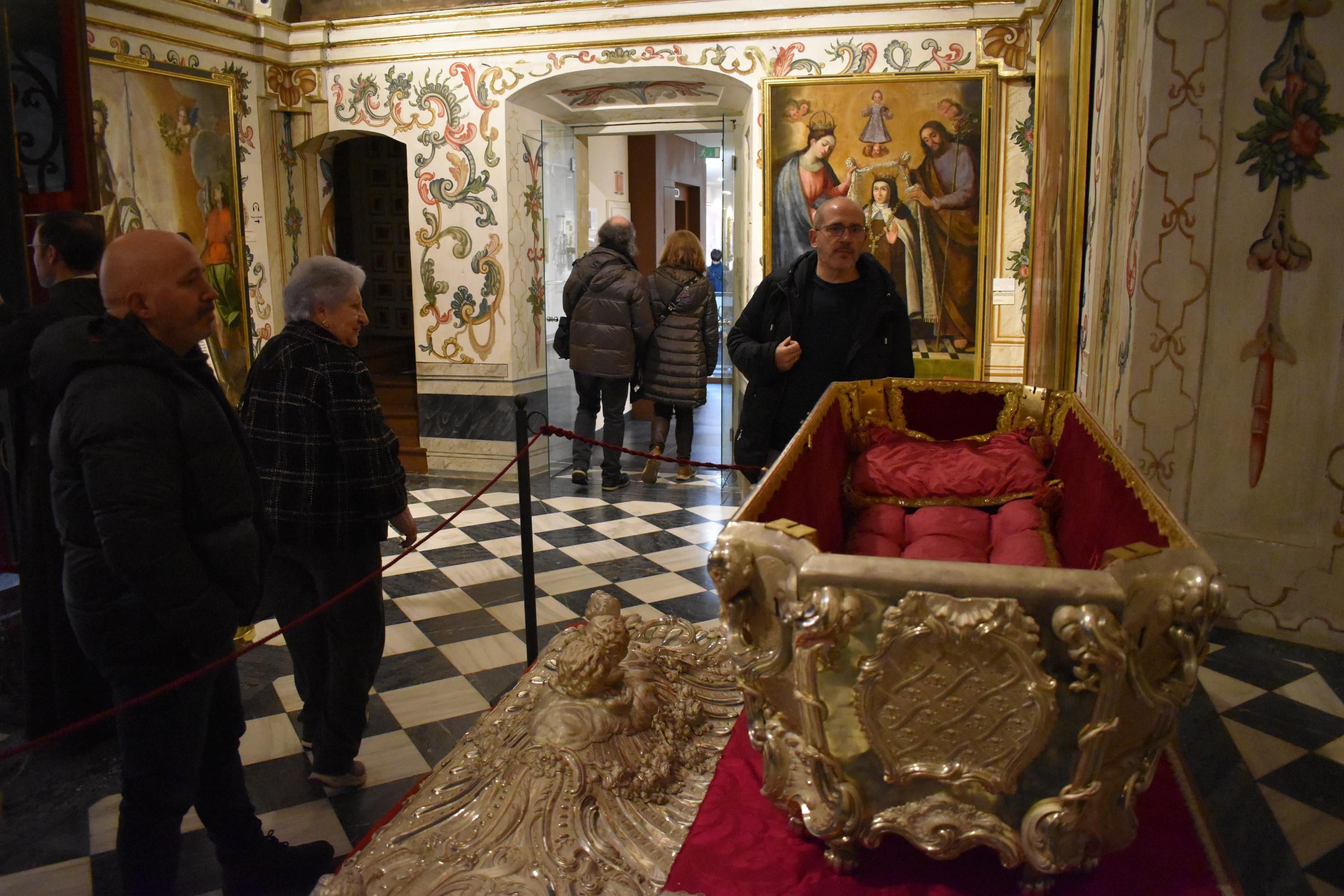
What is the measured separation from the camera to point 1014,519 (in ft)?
10.9

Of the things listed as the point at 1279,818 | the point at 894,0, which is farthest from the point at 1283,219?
the point at 894,0

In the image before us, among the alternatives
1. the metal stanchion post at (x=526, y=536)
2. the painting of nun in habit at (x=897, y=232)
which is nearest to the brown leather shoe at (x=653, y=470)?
the painting of nun in habit at (x=897, y=232)

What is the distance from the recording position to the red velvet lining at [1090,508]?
228 centimetres

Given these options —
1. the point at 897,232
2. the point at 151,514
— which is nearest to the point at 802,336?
the point at 151,514

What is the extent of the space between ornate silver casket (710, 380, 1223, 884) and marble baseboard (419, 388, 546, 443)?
19.9 feet

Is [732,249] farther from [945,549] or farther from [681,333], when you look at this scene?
[945,549]

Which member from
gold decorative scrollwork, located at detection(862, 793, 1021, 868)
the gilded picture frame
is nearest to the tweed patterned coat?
gold decorative scrollwork, located at detection(862, 793, 1021, 868)

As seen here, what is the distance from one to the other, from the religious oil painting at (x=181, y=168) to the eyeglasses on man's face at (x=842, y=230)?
4.30 metres

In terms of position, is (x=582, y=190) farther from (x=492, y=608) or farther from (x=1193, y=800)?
(x=1193, y=800)

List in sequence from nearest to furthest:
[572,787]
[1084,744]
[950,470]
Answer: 1. [1084,744]
2. [572,787]
3. [950,470]

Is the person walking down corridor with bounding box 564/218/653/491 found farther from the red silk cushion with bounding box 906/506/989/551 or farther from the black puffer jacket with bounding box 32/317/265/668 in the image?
the black puffer jacket with bounding box 32/317/265/668

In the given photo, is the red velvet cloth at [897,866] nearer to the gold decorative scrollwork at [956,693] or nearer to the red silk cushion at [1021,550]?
the gold decorative scrollwork at [956,693]

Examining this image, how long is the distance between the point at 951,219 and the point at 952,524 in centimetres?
381

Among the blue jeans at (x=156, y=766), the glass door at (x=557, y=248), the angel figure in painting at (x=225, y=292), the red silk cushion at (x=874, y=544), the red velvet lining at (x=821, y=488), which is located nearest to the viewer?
the blue jeans at (x=156, y=766)
